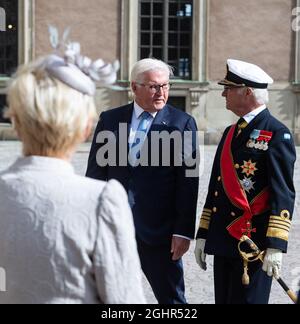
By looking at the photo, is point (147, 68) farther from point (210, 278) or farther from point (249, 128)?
point (210, 278)

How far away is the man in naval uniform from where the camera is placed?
11.7 feet

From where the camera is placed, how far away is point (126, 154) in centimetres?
413

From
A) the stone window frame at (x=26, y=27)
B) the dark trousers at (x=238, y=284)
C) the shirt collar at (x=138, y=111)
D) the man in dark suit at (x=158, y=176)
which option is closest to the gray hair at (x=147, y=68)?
the man in dark suit at (x=158, y=176)

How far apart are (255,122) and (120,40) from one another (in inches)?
620

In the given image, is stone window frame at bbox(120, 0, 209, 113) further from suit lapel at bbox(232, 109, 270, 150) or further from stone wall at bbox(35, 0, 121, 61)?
suit lapel at bbox(232, 109, 270, 150)

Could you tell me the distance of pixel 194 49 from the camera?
19469 mm

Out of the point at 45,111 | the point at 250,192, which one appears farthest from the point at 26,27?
the point at 45,111

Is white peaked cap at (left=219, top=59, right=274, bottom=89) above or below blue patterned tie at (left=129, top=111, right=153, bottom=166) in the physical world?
above

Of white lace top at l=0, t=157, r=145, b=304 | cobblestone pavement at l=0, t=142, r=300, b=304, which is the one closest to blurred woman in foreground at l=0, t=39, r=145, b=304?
white lace top at l=0, t=157, r=145, b=304

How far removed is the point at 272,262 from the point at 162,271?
2.50ft
